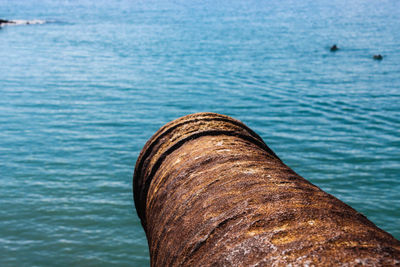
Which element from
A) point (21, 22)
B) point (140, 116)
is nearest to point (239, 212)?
point (140, 116)

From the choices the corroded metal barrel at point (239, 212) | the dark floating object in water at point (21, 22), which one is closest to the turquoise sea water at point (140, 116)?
the corroded metal barrel at point (239, 212)

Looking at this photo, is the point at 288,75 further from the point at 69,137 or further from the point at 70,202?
the point at 70,202

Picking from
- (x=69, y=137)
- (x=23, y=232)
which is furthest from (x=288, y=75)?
(x=23, y=232)

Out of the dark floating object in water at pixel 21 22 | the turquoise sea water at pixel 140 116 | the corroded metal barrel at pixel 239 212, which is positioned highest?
the dark floating object in water at pixel 21 22

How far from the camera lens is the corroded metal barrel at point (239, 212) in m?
2.35

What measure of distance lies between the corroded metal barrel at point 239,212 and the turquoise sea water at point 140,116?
4530mm

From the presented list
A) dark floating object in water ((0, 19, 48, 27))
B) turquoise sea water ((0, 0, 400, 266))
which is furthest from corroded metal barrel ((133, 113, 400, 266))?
dark floating object in water ((0, 19, 48, 27))

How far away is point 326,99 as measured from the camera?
1912 centimetres

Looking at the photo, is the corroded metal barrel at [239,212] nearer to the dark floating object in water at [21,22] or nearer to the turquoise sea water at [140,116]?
the turquoise sea water at [140,116]

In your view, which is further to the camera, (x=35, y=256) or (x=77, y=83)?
(x=77, y=83)

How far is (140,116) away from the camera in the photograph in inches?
682

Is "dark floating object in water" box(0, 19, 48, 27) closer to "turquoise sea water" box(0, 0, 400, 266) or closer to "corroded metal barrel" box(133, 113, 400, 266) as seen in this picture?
"turquoise sea water" box(0, 0, 400, 266)

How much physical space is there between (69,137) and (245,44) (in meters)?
23.2

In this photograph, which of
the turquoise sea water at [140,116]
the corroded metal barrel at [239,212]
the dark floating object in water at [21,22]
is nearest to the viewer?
the corroded metal barrel at [239,212]
